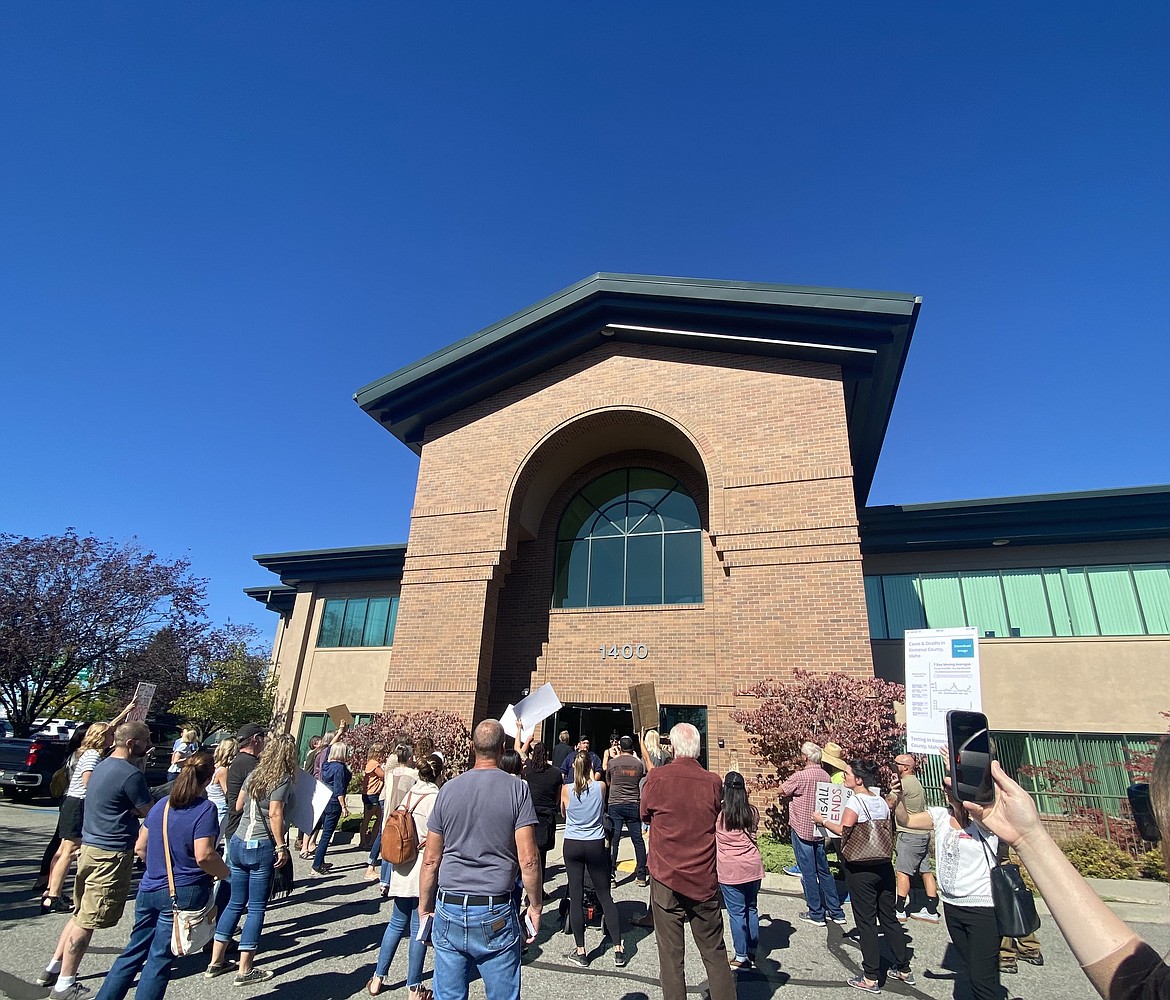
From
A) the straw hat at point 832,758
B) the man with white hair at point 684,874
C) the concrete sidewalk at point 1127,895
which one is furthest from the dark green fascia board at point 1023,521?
the man with white hair at point 684,874

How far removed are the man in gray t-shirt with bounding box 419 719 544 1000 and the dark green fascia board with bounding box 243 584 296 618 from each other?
71.0 feet

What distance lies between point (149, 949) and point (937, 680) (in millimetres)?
7420

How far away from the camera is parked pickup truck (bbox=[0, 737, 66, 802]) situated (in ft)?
49.0

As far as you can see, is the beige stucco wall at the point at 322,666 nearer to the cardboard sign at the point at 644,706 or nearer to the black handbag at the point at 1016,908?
the cardboard sign at the point at 644,706

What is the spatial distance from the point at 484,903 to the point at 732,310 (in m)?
13.5

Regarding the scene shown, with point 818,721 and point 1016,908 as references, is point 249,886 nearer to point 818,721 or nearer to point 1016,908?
point 1016,908

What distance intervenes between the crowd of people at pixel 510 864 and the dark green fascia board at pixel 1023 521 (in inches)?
381

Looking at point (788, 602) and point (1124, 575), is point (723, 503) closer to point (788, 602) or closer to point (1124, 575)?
point (788, 602)

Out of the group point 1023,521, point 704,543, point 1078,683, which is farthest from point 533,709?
point 1023,521

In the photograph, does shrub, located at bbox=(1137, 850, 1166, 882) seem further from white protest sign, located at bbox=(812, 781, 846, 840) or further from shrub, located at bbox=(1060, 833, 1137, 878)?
white protest sign, located at bbox=(812, 781, 846, 840)

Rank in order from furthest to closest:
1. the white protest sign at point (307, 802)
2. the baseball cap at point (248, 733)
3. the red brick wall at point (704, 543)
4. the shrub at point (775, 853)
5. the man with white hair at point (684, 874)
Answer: the red brick wall at point (704, 543) → the shrub at point (775, 853) → the baseball cap at point (248, 733) → the white protest sign at point (307, 802) → the man with white hair at point (684, 874)

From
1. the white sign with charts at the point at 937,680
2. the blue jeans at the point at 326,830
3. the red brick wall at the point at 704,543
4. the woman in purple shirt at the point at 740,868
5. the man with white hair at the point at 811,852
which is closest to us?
the woman in purple shirt at the point at 740,868

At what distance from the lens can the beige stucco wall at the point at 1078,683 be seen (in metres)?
13.2

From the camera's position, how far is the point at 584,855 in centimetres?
610
